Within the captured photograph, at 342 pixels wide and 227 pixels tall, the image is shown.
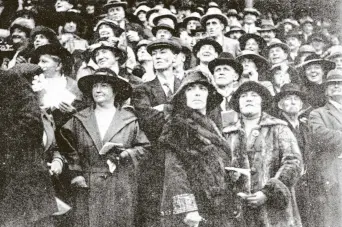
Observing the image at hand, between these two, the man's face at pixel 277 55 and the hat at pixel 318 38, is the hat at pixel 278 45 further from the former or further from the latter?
the hat at pixel 318 38

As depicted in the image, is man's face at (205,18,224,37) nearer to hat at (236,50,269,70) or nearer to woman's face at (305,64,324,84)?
hat at (236,50,269,70)

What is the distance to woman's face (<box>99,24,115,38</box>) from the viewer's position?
7555 millimetres

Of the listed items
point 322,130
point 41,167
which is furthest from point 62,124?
point 322,130

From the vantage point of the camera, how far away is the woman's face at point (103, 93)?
17.3 ft

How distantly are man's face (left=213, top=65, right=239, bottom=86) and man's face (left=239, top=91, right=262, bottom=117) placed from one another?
78cm

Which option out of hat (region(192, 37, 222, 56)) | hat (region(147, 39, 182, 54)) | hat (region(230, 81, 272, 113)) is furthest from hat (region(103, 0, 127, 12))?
hat (region(230, 81, 272, 113))

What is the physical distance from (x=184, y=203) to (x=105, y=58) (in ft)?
7.71

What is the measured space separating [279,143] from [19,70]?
2.50 m

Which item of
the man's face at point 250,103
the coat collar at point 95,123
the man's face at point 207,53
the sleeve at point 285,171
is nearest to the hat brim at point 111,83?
the coat collar at point 95,123

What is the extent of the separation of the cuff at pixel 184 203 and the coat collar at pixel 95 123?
847 mm

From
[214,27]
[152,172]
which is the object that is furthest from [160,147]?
[214,27]

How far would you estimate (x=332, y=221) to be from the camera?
5.91 meters

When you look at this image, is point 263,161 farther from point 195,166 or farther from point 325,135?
point 325,135

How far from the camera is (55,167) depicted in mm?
4832
